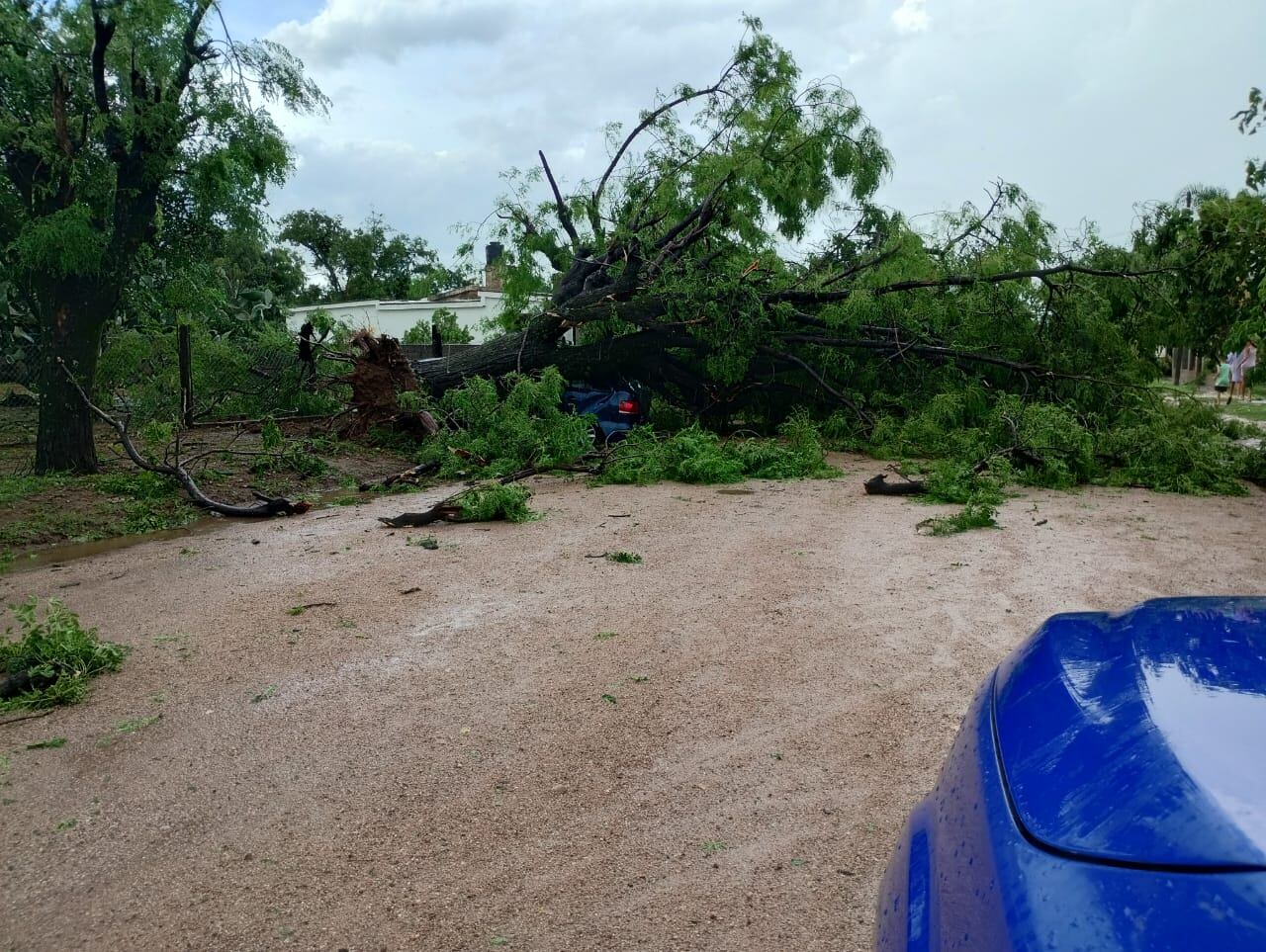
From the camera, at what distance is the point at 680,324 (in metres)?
13.0

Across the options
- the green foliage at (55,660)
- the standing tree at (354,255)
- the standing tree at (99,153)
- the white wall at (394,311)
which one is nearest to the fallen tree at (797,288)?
the standing tree at (99,153)

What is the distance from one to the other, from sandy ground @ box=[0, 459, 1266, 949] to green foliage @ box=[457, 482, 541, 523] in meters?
1.09

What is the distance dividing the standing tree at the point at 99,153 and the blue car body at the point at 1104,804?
32.8 ft

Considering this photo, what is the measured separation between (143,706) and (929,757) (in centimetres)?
322

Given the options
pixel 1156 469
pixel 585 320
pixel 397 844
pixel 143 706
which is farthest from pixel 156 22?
pixel 1156 469

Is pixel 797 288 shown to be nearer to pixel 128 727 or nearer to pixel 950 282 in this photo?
pixel 950 282

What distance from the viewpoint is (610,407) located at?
43.2ft

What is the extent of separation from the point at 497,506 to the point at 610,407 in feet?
16.4

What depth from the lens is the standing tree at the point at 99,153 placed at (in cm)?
930

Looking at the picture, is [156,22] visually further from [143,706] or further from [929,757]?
[929,757]

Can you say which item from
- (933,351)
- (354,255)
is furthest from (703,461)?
(354,255)

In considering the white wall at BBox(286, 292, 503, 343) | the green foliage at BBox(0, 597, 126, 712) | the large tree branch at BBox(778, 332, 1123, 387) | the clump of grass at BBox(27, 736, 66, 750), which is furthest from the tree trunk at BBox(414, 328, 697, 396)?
the white wall at BBox(286, 292, 503, 343)

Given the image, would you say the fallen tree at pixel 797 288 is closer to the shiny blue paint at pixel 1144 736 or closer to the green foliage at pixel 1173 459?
the green foliage at pixel 1173 459

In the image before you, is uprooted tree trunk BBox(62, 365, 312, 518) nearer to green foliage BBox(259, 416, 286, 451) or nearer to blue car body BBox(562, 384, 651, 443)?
green foliage BBox(259, 416, 286, 451)
